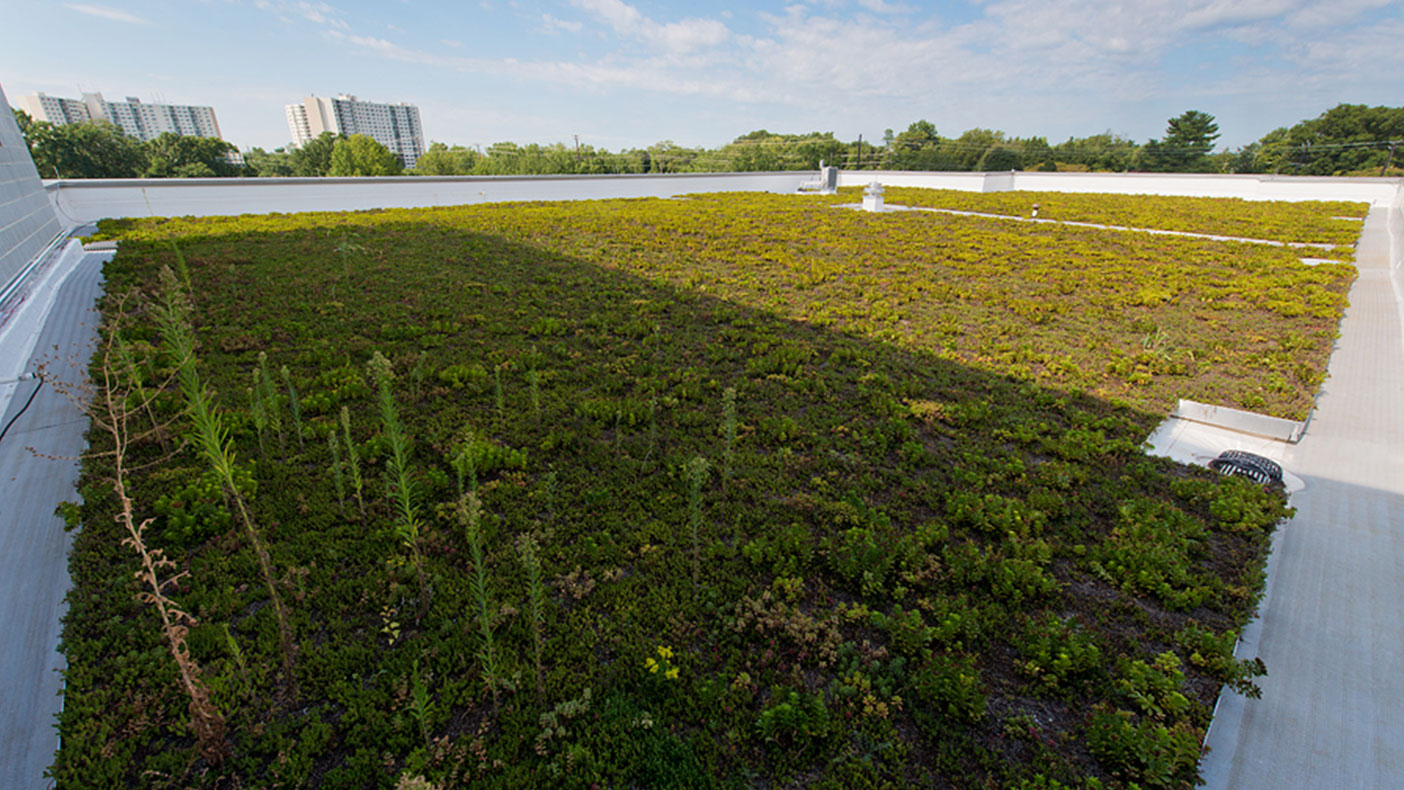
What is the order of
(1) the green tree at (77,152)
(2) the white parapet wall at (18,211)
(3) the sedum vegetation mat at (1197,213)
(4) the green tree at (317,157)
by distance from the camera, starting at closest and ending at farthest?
(2) the white parapet wall at (18,211) < (3) the sedum vegetation mat at (1197,213) < (1) the green tree at (77,152) < (4) the green tree at (317,157)

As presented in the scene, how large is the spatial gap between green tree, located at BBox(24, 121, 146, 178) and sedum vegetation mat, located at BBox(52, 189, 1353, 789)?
56.2 m

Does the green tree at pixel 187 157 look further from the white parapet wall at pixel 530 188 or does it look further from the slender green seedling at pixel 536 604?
Result: the slender green seedling at pixel 536 604

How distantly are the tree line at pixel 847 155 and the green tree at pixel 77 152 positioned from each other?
8 cm

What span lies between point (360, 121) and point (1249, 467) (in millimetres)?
189831

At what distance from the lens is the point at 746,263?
13.8 m

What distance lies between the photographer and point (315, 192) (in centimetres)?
2108

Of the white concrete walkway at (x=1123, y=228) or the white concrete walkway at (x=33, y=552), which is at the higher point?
the white concrete walkway at (x=1123, y=228)

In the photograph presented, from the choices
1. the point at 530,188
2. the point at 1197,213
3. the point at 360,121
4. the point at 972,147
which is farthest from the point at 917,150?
the point at 360,121

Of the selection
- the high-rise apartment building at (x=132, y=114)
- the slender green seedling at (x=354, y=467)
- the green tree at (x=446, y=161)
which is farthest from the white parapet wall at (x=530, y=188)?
the high-rise apartment building at (x=132, y=114)

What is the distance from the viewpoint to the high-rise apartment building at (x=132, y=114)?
340ft

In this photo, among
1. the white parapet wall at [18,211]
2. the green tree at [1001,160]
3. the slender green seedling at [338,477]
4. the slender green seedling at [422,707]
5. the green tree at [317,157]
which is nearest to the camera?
the slender green seedling at [422,707]

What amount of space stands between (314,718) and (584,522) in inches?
78.5

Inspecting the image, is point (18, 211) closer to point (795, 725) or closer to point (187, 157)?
point (795, 725)

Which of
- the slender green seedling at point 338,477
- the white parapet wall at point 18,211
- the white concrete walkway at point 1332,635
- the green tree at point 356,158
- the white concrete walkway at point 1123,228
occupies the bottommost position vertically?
the white concrete walkway at point 1332,635
